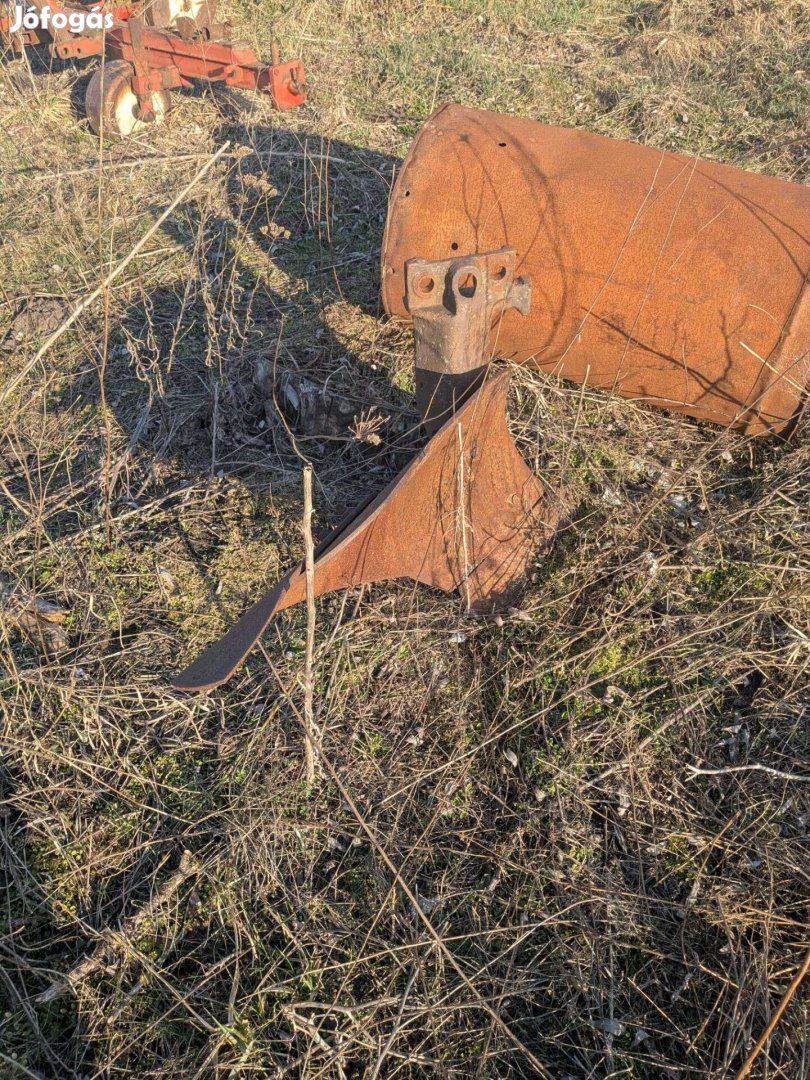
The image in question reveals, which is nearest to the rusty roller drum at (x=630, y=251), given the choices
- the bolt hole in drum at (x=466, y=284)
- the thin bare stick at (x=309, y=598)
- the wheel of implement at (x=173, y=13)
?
the bolt hole in drum at (x=466, y=284)

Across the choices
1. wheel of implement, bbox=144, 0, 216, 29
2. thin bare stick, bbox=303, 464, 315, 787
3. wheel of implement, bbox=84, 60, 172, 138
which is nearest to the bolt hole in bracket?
thin bare stick, bbox=303, 464, 315, 787

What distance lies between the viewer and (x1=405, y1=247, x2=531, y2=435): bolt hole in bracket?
2.10 m

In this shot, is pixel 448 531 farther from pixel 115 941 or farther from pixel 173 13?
pixel 173 13

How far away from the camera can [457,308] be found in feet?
6.89

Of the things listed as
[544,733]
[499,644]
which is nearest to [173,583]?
[499,644]

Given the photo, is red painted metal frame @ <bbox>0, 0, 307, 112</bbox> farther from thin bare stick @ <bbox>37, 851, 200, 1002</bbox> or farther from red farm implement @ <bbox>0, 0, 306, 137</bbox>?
thin bare stick @ <bbox>37, 851, 200, 1002</bbox>

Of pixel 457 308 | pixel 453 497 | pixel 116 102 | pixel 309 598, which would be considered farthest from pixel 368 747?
pixel 116 102

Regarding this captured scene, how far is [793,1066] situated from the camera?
1581 millimetres

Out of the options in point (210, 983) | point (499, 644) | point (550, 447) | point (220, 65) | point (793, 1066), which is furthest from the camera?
point (220, 65)

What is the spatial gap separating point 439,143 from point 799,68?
3861 mm

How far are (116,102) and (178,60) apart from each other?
1.68ft

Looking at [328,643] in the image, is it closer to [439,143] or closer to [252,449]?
[252,449]

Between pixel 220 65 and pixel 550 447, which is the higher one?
pixel 220 65

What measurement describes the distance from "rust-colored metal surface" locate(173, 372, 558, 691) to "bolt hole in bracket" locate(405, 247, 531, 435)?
0.15m
